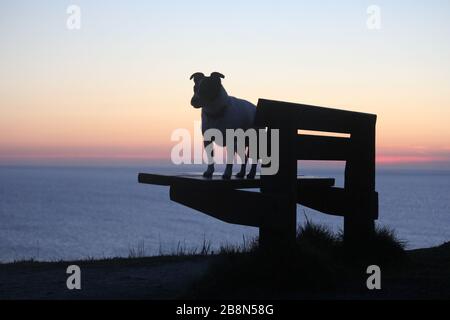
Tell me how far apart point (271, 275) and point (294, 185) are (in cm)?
109

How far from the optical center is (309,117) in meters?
6.85

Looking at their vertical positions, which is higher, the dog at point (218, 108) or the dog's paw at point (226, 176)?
the dog at point (218, 108)

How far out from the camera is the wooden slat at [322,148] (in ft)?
22.4

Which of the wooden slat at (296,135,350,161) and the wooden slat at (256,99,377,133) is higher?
the wooden slat at (256,99,377,133)

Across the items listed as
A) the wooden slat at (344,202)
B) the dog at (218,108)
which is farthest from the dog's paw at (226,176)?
the wooden slat at (344,202)

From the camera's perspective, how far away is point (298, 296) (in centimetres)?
572

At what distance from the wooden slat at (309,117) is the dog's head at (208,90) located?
0.57 meters

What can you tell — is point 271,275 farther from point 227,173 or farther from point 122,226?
point 122,226

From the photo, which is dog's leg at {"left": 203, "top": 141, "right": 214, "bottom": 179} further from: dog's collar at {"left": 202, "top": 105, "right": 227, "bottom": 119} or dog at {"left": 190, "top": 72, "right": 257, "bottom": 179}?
dog's collar at {"left": 202, "top": 105, "right": 227, "bottom": 119}

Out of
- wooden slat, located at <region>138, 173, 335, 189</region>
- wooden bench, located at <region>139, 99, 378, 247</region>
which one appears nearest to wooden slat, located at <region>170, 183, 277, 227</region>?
wooden bench, located at <region>139, 99, 378, 247</region>

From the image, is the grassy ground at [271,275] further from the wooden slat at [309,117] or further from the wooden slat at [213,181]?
the wooden slat at [309,117]

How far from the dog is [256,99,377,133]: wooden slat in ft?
1.50

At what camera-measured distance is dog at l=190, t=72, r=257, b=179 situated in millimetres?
6512

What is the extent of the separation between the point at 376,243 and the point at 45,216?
12253 centimetres
